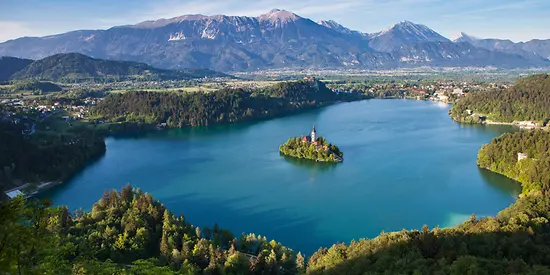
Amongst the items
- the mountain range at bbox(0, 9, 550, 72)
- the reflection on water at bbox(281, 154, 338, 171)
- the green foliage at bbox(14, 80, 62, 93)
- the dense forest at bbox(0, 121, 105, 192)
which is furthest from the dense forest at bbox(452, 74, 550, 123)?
the mountain range at bbox(0, 9, 550, 72)

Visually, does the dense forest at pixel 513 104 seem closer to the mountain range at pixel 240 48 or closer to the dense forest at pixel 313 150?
the dense forest at pixel 313 150

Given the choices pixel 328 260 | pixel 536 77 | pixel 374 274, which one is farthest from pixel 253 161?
pixel 536 77

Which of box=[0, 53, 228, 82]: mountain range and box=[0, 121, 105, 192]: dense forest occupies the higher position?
box=[0, 53, 228, 82]: mountain range

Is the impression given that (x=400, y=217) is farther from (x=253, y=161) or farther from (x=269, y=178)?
(x=253, y=161)

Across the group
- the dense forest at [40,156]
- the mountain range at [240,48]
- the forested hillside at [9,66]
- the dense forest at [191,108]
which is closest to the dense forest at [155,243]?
the dense forest at [40,156]

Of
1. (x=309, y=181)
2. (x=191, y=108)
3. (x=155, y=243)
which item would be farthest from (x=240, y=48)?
(x=155, y=243)

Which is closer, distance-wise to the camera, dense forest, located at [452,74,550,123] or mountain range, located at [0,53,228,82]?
dense forest, located at [452,74,550,123]

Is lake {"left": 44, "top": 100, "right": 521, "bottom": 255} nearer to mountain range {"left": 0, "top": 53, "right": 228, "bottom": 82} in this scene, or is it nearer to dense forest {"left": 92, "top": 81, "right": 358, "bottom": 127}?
dense forest {"left": 92, "top": 81, "right": 358, "bottom": 127}
